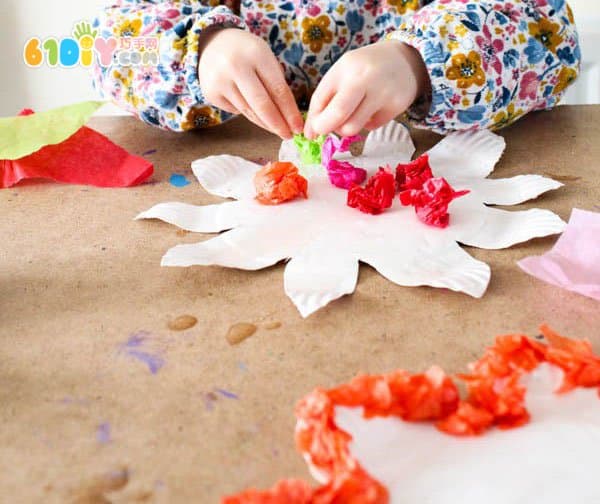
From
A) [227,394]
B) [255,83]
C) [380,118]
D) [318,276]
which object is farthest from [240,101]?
[227,394]

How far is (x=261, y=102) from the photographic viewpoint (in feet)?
2.15

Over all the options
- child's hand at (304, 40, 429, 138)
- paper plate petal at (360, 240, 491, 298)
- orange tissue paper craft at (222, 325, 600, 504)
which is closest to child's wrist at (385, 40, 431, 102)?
child's hand at (304, 40, 429, 138)

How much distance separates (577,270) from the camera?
51 cm

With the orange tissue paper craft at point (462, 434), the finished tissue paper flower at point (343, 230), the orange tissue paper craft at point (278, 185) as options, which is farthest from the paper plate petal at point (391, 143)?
the orange tissue paper craft at point (462, 434)

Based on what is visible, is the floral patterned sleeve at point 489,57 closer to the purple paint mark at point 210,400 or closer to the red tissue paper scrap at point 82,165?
the red tissue paper scrap at point 82,165

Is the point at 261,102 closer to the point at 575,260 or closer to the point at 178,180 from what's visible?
the point at 178,180

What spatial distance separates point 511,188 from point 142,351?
347 mm

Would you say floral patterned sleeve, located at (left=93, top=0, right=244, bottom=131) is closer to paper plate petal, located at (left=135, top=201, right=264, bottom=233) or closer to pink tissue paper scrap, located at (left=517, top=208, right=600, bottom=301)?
paper plate petal, located at (left=135, top=201, right=264, bottom=233)

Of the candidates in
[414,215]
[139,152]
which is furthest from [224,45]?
[414,215]

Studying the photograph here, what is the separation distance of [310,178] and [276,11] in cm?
29

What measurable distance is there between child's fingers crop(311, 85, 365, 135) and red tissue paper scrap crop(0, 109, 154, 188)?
17cm

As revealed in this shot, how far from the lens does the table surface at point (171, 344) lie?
360mm

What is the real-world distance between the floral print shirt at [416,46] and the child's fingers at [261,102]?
8 centimetres

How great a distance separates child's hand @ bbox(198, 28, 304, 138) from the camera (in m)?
0.66
